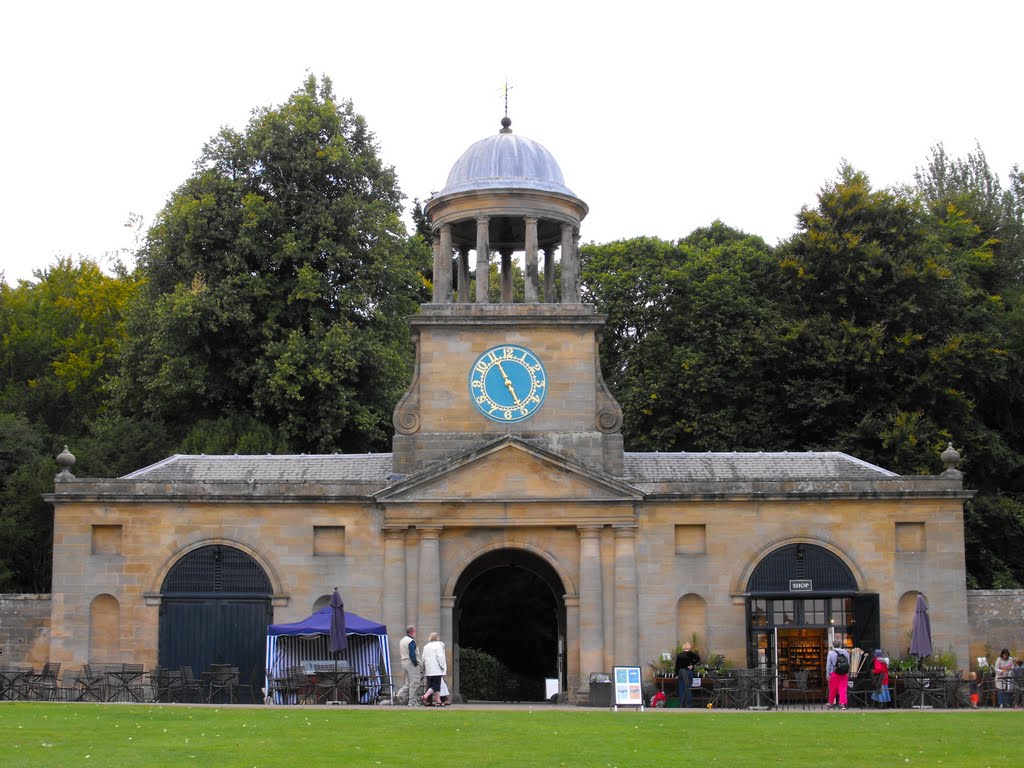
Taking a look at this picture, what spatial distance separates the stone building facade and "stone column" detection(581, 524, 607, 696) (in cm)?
5

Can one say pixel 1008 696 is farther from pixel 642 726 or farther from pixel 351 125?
pixel 351 125

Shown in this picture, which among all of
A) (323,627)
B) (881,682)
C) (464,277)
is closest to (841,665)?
(881,682)

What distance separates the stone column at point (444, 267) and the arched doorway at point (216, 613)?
889cm

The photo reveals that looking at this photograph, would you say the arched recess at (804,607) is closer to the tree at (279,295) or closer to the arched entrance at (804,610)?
the arched entrance at (804,610)

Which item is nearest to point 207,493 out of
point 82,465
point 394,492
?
point 394,492

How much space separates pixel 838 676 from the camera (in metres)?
33.4

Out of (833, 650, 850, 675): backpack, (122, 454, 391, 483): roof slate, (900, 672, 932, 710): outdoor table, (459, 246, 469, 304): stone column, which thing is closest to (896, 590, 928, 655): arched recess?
(900, 672, 932, 710): outdoor table

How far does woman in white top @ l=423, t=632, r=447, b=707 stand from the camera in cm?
3203

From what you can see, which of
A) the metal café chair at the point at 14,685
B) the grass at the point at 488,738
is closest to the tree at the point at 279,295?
the metal café chair at the point at 14,685

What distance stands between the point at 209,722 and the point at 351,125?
33545mm

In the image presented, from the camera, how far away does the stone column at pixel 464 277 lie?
4019 centimetres

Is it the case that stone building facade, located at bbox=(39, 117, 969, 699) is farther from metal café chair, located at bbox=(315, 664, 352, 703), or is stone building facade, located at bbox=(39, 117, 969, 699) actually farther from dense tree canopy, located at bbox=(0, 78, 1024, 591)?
dense tree canopy, located at bbox=(0, 78, 1024, 591)

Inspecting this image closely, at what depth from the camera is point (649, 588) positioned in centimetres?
3709

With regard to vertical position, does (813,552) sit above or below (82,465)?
below
